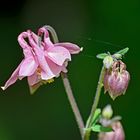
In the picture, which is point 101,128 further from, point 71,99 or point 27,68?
point 27,68

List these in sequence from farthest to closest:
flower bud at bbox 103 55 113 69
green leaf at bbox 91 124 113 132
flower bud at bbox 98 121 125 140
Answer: flower bud at bbox 98 121 125 140 < green leaf at bbox 91 124 113 132 < flower bud at bbox 103 55 113 69

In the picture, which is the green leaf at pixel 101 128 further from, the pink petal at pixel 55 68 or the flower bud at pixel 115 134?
the pink petal at pixel 55 68

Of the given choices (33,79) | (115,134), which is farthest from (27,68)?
(115,134)

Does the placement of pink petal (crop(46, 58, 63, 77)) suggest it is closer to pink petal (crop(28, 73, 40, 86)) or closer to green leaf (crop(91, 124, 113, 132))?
pink petal (crop(28, 73, 40, 86))

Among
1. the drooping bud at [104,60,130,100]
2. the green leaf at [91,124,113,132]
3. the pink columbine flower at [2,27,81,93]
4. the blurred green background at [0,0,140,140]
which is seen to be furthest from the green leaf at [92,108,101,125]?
the blurred green background at [0,0,140,140]

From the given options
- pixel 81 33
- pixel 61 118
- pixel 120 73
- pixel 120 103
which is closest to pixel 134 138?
pixel 120 103

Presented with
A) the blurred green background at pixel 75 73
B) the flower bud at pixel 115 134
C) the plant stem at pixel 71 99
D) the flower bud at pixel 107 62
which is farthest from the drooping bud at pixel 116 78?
the blurred green background at pixel 75 73

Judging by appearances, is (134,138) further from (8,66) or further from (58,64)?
(58,64)
